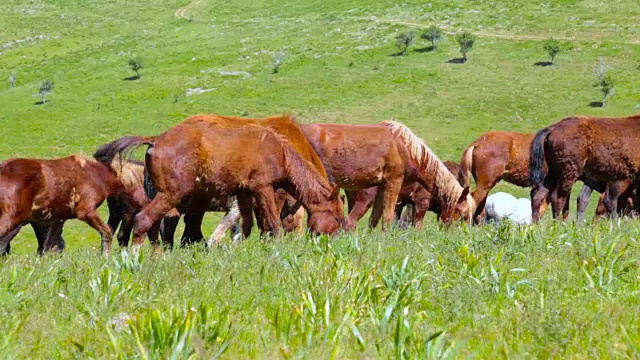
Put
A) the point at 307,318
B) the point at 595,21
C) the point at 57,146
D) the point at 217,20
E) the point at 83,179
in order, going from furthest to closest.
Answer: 1. the point at 217,20
2. the point at 595,21
3. the point at 57,146
4. the point at 83,179
5. the point at 307,318

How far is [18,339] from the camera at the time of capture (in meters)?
4.08

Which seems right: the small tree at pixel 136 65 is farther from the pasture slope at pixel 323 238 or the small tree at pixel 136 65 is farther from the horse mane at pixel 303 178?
the horse mane at pixel 303 178

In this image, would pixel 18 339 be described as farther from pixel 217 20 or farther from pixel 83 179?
pixel 217 20

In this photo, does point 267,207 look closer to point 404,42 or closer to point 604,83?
point 604,83

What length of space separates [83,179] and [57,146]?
1790 inches

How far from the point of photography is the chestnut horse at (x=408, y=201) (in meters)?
17.1

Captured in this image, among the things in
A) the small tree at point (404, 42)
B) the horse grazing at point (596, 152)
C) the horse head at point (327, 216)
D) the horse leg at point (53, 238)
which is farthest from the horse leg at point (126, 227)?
the small tree at point (404, 42)

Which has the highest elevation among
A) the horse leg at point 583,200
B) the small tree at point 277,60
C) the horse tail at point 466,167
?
the horse tail at point 466,167

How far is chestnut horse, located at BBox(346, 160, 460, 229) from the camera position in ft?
56.2

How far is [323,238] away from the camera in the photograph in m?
7.50

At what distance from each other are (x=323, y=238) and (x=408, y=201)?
41.3ft

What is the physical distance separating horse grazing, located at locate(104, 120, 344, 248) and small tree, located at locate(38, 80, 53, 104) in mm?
70013

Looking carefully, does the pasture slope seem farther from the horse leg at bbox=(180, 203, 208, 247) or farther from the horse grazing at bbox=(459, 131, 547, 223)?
the horse grazing at bbox=(459, 131, 547, 223)

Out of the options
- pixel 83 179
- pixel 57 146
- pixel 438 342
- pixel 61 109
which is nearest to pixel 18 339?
pixel 438 342
